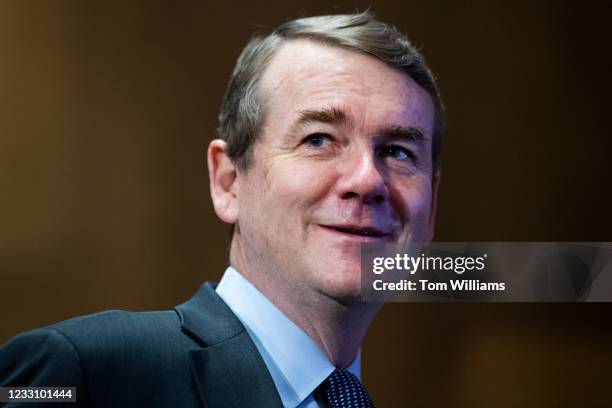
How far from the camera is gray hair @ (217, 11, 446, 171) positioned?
1574 millimetres

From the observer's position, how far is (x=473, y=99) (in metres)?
2.54

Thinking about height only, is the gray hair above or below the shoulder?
above

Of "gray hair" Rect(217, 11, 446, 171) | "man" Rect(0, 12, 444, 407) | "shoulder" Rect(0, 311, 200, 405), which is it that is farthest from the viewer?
"gray hair" Rect(217, 11, 446, 171)

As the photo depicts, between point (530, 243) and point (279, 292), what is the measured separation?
47.2 inches

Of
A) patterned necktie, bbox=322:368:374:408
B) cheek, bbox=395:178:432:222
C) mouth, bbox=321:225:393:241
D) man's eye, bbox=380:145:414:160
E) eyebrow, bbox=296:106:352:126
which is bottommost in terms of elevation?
patterned necktie, bbox=322:368:374:408

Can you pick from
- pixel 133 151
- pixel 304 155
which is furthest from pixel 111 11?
pixel 304 155

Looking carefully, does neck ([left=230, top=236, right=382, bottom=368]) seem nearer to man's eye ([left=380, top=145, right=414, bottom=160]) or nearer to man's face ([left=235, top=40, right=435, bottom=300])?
man's face ([left=235, top=40, right=435, bottom=300])

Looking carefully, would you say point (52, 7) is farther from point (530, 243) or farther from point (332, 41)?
point (530, 243)

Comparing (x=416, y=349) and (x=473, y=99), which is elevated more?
(x=473, y=99)

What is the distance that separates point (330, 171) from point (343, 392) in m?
0.36

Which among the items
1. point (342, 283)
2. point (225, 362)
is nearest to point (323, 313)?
point (342, 283)

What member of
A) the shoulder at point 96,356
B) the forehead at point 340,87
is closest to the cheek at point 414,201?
the forehead at point 340,87

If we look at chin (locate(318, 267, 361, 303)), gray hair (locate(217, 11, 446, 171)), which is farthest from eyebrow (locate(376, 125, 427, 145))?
chin (locate(318, 267, 361, 303))

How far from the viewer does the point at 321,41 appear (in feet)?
5.23
